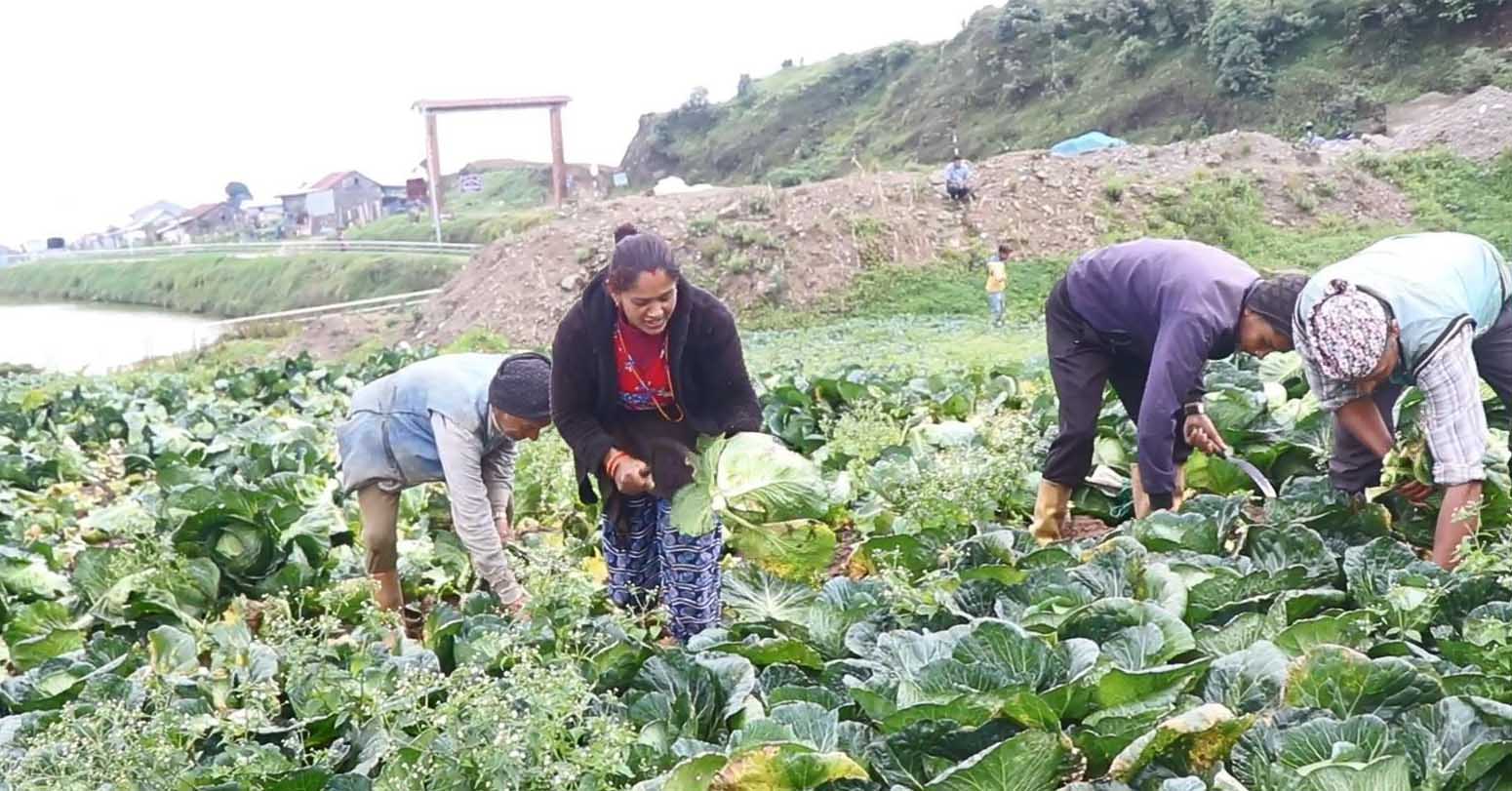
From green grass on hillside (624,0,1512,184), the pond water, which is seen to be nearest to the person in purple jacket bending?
the pond water

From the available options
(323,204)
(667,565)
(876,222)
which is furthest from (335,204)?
(667,565)

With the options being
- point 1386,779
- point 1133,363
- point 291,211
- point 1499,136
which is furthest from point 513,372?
point 291,211

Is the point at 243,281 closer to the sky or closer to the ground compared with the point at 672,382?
closer to the ground

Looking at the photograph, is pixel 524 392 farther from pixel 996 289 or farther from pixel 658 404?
pixel 996 289

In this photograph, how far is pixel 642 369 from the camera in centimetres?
344

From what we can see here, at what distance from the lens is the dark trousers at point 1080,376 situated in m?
4.26

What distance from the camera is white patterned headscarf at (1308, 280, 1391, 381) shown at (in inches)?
120

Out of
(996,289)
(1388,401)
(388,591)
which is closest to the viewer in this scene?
(1388,401)

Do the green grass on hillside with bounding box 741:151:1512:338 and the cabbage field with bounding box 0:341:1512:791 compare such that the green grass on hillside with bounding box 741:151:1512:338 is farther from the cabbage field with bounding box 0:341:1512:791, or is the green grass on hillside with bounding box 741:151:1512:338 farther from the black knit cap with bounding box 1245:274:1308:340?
the black knit cap with bounding box 1245:274:1308:340

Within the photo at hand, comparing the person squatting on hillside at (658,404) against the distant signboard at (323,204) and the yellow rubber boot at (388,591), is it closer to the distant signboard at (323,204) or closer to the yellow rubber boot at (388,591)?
the yellow rubber boot at (388,591)

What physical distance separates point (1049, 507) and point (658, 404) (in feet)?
5.70

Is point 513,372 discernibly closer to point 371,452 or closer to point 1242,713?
point 371,452

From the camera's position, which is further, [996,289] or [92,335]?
[92,335]

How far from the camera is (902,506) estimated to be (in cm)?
463
